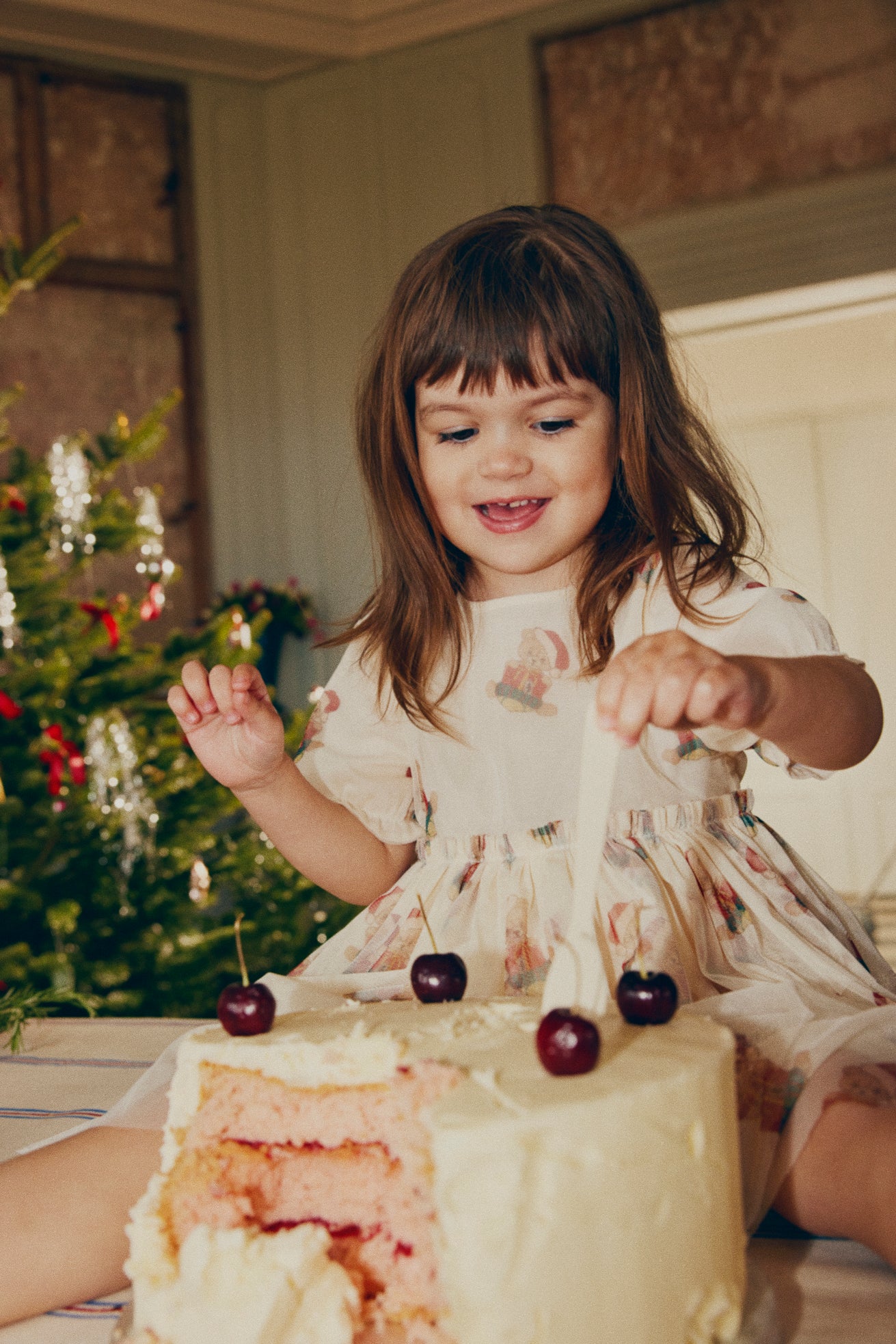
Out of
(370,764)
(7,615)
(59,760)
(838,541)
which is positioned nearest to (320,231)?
(7,615)

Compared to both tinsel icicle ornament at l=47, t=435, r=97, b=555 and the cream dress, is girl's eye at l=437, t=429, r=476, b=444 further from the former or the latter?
Answer: tinsel icicle ornament at l=47, t=435, r=97, b=555

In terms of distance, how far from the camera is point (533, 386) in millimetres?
1178

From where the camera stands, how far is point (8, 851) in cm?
226

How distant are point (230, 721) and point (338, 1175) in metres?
0.59

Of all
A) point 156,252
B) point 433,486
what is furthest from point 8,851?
point 156,252

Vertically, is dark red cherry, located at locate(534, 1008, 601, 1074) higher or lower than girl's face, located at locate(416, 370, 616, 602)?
lower

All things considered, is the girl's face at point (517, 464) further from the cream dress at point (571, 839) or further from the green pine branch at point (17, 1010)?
the green pine branch at point (17, 1010)

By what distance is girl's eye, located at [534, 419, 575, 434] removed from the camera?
1196mm

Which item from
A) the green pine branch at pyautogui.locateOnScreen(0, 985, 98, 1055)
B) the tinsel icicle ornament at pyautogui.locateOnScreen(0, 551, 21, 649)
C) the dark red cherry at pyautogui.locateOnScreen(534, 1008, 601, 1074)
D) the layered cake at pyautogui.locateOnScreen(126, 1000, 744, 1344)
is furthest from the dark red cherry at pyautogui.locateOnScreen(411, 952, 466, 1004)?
the tinsel icicle ornament at pyautogui.locateOnScreen(0, 551, 21, 649)

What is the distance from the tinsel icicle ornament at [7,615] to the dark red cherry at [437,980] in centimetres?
156

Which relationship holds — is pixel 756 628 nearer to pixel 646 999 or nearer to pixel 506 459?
pixel 506 459

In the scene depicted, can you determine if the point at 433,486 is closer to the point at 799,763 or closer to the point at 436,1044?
the point at 799,763

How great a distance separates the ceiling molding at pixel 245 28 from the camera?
3.48 metres

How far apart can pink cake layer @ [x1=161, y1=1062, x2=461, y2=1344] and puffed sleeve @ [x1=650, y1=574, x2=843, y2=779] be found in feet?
1.66
